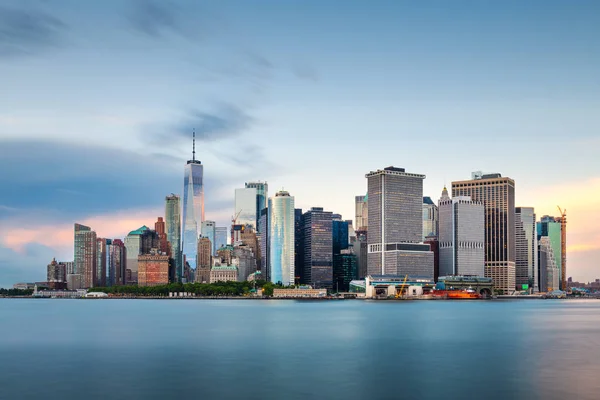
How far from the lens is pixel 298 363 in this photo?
7306cm

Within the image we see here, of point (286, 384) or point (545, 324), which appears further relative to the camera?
point (545, 324)

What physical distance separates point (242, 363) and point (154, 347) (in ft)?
62.5

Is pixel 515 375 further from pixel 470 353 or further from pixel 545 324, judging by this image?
pixel 545 324

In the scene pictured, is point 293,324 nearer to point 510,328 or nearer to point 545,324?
point 510,328

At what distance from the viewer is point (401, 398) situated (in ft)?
179

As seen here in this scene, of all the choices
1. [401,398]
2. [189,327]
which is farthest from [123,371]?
[189,327]

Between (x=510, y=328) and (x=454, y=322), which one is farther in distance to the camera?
(x=454, y=322)

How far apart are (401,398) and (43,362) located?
3917 centimetres

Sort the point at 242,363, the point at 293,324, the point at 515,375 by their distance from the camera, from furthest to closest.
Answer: the point at 293,324
the point at 242,363
the point at 515,375

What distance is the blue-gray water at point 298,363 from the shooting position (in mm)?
57219

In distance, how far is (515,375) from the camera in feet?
214

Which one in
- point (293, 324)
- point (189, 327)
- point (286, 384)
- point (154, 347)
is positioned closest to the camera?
point (286, 384)

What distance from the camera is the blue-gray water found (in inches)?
2253

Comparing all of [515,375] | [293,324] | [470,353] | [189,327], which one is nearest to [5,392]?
[515,375]
